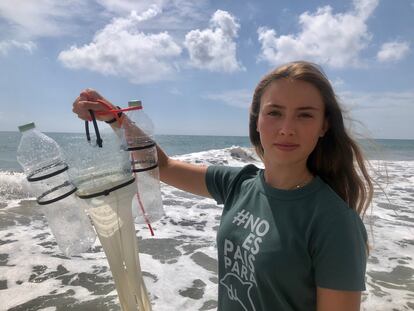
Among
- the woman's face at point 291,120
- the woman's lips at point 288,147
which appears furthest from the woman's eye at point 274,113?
the woman's lips at point 288,147

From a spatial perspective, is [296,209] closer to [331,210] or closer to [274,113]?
[331,210]

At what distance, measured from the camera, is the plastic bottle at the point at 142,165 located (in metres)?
1.77

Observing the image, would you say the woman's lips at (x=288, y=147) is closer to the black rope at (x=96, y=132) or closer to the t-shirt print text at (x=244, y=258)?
the t-shirt print text at (x=244, y=258)

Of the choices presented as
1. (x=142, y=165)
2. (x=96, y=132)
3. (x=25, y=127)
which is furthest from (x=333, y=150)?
(x=25, y=127)

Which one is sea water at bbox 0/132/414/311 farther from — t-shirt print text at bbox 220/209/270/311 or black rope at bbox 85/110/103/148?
t-shirt print text at bbox 220/209/270/311

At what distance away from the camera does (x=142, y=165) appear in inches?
70.7

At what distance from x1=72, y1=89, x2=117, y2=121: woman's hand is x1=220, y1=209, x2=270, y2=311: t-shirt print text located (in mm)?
854

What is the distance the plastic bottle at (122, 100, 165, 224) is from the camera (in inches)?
69.7

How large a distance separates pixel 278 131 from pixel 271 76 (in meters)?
0.33

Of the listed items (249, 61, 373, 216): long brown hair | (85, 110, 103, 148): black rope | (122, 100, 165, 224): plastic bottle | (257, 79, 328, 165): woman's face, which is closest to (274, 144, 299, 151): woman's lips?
(257, 79, 328, 165): woman's face

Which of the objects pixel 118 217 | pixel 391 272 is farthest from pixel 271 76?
pixel 391 272

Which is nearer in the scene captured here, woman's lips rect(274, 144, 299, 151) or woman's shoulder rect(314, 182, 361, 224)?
woman's shoulder rect(314, 182, 361, 224)

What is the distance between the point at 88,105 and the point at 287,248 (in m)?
1.15

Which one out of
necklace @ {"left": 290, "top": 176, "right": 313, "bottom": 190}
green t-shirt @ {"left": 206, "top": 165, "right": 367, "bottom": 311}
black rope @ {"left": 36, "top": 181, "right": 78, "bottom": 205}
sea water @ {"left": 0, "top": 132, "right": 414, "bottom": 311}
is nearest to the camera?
green t-shirt @ {"left": 206, "top": 165, "right": 367, "bottom": 311}
